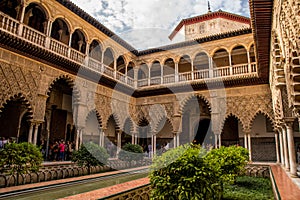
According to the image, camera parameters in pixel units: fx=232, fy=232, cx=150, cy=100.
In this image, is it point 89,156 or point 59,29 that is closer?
point 89,156

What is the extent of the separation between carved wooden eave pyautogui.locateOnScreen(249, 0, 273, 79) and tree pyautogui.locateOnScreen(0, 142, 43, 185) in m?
6.60

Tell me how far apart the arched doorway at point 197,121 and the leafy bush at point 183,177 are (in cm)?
1187

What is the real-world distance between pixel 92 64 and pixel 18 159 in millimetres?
6598

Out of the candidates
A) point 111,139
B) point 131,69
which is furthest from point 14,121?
point 131,69

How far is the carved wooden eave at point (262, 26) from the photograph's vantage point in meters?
5.57

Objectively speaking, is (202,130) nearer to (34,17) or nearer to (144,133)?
(144,133)

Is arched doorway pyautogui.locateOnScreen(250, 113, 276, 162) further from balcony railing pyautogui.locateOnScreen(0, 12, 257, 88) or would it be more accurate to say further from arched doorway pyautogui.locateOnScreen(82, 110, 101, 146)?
arched doorway pyautogui.locateOnScreen(82, 110, 101, 146)

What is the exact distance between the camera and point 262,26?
21.3 feet

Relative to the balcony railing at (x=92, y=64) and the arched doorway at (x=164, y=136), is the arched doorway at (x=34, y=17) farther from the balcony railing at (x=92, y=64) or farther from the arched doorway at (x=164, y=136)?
the arched doorway at (x=164, y=136)

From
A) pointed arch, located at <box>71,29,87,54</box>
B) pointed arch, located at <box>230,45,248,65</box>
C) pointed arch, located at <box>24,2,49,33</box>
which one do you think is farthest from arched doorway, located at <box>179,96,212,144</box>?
pointed arch, located at <box>24,2,49,33</box>

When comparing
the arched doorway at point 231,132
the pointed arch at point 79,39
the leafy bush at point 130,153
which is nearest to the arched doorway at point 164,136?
the arched doorway at point 231,132

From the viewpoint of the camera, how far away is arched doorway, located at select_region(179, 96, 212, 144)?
1490 centimetres

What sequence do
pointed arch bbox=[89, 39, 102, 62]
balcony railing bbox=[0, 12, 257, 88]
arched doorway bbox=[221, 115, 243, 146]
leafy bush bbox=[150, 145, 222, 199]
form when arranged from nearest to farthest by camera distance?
leafy bush bbox=[150, 145, 222, 199], balcony railing bbox=[0, 12, 257, 88], pointed arch bbox=[89, 39, 102, 62], arched doorway bbox=[221, 115, 243, 146]

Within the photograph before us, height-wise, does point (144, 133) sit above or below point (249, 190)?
above
